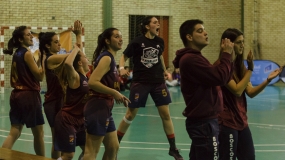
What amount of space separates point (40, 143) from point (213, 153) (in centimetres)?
292

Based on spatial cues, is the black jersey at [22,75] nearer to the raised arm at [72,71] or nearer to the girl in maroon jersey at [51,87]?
the girl in maroon jersey at [51,87]

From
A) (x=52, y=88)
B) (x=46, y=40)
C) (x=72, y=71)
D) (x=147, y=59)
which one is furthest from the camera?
(x=147, y=59)

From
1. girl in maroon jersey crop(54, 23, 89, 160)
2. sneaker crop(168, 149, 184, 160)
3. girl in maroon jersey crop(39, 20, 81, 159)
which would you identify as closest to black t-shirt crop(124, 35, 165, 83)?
sneaker crop(168, 149, 184, 160)

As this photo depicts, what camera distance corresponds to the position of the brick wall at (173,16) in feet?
68.9

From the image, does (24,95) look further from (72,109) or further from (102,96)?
(102,96)

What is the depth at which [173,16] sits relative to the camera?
23.5 meters

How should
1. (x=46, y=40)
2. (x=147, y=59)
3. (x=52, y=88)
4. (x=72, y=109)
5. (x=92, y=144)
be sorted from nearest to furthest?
(x=92, y=144), (x=72, y=109), (x=52, y=88), (x=46, y=40), (x=147, y=59)

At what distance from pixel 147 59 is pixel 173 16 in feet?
49.7

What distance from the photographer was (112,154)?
244 inches

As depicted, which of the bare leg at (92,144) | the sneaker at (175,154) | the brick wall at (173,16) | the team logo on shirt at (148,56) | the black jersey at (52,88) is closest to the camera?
the bare leg at (92,144)

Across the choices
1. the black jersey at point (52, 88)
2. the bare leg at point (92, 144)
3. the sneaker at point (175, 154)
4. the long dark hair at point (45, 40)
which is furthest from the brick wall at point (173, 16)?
the bare leg at point (92, 144)

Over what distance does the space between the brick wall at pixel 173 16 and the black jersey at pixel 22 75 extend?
13726 mm

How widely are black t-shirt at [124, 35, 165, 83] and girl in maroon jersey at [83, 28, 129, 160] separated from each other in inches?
90.5

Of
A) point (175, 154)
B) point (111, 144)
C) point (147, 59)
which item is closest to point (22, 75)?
point (111, 144)
